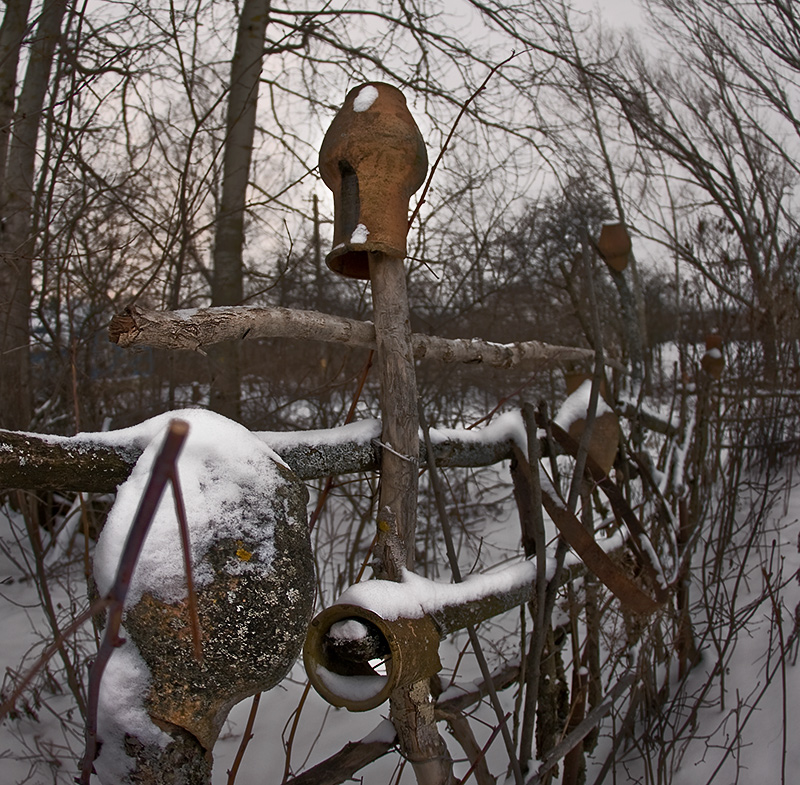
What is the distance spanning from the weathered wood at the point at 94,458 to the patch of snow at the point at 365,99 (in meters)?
0.67

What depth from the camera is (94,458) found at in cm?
94

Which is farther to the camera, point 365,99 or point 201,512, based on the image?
point 365,99

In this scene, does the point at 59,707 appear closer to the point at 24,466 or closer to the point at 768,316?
the point at 24,466

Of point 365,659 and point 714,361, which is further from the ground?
point 714,361

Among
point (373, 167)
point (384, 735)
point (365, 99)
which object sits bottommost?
point (384, 735)

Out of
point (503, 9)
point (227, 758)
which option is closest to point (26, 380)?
point (227, 758)

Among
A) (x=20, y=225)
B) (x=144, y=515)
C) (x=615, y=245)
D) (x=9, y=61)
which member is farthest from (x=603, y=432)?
(x=9, y=61)

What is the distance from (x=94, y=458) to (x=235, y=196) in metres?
2.88

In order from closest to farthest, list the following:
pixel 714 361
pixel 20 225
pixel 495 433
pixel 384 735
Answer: pixel 384 735, pixel 495 433, pixel 20 225, pixel 714 361

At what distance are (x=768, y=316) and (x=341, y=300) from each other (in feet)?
9.63

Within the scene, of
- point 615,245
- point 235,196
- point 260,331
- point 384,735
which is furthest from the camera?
point 235,196

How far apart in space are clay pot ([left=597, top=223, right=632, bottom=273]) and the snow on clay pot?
1907 millimetres

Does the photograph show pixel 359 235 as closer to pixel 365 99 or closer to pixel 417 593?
pixel 365 99

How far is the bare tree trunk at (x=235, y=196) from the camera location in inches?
131
